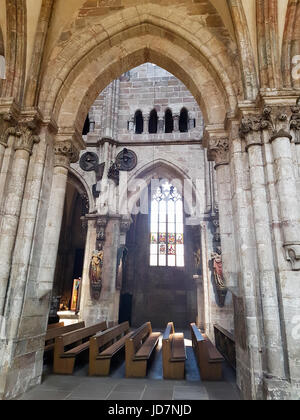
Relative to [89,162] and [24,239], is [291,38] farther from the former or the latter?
[89,162]

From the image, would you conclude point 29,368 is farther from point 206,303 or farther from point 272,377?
point 206,303

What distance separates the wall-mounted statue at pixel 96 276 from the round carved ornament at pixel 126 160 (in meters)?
3.88

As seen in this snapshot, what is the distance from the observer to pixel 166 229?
14.8 m

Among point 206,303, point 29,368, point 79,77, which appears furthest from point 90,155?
point 29,368

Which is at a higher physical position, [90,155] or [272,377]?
[90,155]

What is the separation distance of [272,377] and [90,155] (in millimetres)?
10269

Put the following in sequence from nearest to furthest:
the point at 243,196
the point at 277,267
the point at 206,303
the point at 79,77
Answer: the point at 277,267
the point at 243,196
the point at 79,77
the point at 206,303

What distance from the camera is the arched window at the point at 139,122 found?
12.4 meters

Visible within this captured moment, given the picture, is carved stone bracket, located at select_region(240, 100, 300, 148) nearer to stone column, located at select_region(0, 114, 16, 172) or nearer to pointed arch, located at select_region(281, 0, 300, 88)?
pointed arch, located at select_region(281, 0, 300, 88)

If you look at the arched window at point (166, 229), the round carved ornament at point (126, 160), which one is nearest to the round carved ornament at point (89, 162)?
the round carved ornament at point (126, 160)

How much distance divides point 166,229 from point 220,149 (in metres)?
10.8

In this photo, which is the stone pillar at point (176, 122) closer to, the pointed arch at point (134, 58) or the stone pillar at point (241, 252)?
the pointed arch at point (134, 58)

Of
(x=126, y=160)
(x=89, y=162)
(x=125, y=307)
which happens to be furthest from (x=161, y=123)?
(x=125, y=307)
